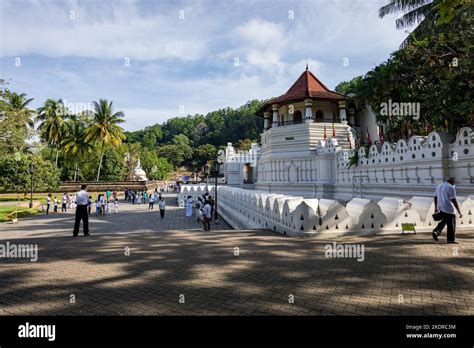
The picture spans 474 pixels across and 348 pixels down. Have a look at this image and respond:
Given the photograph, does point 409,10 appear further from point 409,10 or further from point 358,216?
point 358,216

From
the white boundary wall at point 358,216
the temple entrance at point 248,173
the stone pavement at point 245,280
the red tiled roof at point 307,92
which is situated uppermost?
the red tiled roof at point 307,92

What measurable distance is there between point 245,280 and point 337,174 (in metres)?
19.9

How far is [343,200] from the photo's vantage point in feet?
71.1

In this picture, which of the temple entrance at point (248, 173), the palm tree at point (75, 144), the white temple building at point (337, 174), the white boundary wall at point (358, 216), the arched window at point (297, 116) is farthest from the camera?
the palm tree at point (75, 144)

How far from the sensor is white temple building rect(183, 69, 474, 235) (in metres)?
9.44

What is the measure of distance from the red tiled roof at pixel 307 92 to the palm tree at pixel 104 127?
31058mm

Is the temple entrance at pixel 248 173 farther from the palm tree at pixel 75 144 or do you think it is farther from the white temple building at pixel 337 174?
the palm tree at pixel 75 144

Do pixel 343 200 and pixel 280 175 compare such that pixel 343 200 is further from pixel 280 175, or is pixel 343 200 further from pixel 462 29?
pixel 462 29

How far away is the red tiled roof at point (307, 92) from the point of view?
31230 mm

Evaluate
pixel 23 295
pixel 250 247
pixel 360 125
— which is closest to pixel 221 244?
Answer: pixel 250 247

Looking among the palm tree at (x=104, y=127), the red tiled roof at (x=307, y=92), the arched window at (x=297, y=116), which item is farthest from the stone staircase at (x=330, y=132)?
the palm tree at (x=104, y=127)

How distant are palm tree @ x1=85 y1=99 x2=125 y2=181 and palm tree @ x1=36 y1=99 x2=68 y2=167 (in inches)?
257

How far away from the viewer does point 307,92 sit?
103 feet
